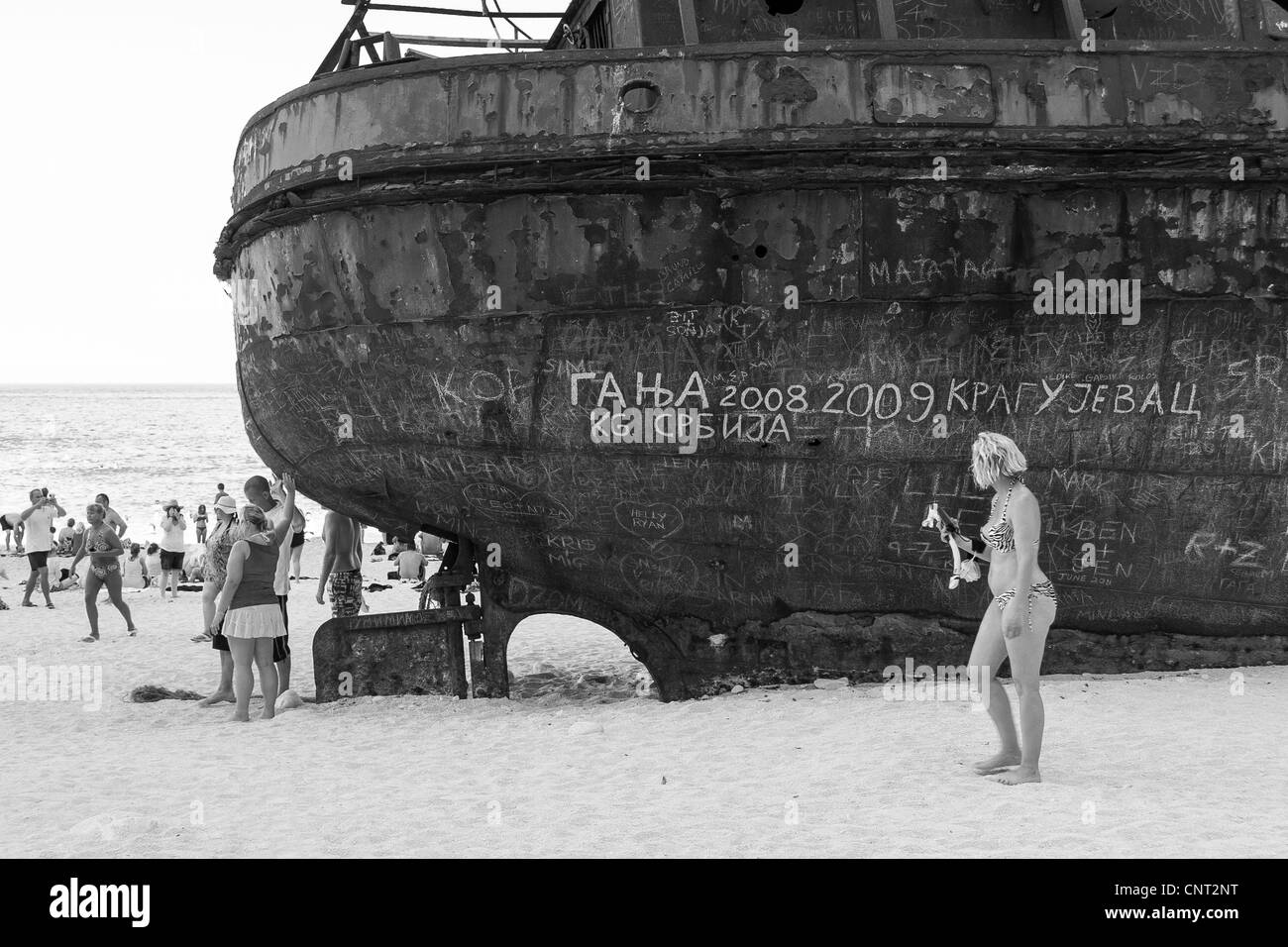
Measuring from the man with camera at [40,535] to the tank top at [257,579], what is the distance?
876 centimetres

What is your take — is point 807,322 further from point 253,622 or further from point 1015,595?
point 253,622

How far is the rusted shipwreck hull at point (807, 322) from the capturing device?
6.57m

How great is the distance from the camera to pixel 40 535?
15156 millimetres

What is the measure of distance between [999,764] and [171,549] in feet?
44.7

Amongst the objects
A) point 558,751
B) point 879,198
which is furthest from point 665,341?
point 558,751

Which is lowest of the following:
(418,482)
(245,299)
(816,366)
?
(418,482)

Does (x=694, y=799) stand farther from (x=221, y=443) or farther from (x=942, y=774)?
(x=221, y=443)

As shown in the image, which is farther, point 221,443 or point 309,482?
point 221,443

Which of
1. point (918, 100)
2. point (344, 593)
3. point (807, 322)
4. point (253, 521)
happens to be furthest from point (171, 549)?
point (918, 100)

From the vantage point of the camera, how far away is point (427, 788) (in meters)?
5.63

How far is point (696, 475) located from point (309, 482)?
252 cm

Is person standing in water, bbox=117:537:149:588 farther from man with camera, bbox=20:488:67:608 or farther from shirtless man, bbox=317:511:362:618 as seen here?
shirtless man, bbox=317:511:362:618

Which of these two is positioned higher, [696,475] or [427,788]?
[696,475]

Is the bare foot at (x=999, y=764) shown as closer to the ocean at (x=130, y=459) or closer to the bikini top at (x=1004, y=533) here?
the bikini top at (x=1004, y=533)
